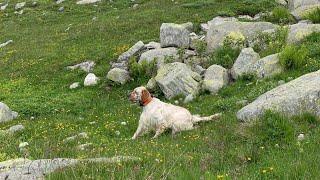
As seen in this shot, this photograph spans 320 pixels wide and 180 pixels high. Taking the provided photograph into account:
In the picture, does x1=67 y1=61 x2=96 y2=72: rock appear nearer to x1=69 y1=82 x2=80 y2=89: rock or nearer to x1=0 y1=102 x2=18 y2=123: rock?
x1=69 y1=82 x2=80 y2=89: rock

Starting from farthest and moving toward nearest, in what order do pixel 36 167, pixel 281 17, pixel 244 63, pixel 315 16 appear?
pixel 281 17 → pixel 315 16 → pixel 244 63 → pixel 36 167

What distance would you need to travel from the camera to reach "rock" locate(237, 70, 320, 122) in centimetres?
1198

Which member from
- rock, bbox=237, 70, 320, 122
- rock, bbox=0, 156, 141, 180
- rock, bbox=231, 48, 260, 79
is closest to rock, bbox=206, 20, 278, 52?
rock, bbox=231, 48, 260, 79

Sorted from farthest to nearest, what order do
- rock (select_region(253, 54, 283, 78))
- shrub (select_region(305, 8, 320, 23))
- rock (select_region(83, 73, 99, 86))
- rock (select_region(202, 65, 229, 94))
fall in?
shrub (select_region(305, 8, 320, 23)) → rock (select_region(83, 73, 99, 86)) → rock (select_region(202, 65, 229, 94)) → rock (select_region(253, 54, 283, 78))

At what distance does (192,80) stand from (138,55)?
17.2 feet

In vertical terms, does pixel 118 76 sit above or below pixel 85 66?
above

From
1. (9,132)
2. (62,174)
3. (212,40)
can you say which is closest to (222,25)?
(212,40)

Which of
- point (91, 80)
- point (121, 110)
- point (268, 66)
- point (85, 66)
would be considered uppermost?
point (268, 66)

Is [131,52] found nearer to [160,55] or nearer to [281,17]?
[160,55]

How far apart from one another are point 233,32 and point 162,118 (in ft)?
28.9

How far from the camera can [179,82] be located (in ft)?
59.8

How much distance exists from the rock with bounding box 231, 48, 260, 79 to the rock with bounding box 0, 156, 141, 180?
9.61 meters

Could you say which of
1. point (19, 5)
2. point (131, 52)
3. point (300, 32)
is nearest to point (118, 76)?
point (131, 52)

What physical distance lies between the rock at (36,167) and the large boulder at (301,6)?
16.7 meters
